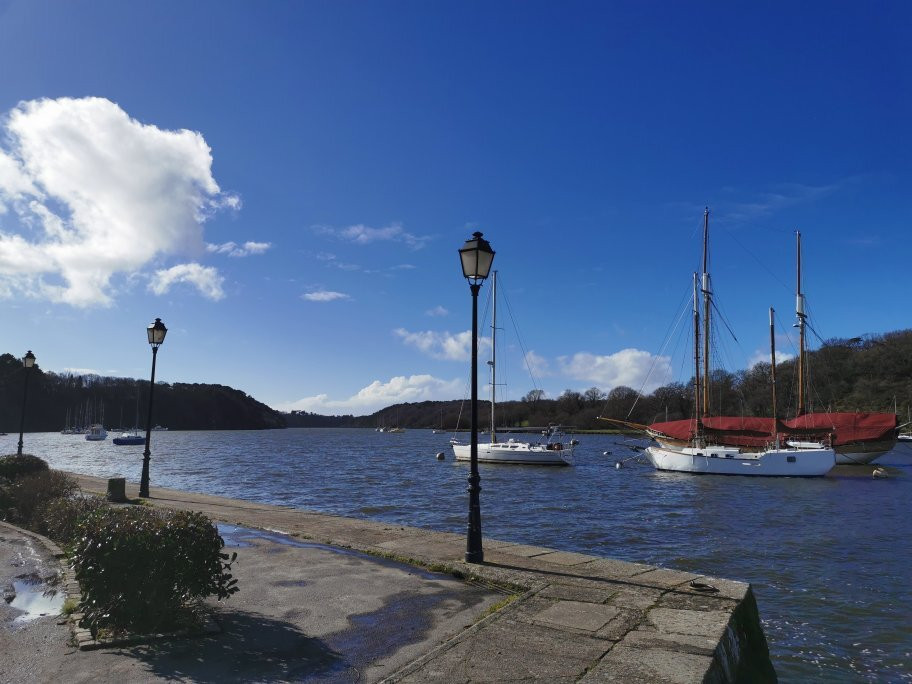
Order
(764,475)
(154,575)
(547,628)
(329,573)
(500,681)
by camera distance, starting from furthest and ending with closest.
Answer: (764,475), (329,573), (547,628), (154,575), (500,681)

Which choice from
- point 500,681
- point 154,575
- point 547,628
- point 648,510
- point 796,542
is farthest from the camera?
point 648,510

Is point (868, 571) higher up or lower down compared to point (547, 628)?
lower down

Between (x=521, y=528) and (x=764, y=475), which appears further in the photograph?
(x=764, y=475)

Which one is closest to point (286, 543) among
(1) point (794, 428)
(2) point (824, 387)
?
(1) point (794, 428)

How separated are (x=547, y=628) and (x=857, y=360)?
13819 cm

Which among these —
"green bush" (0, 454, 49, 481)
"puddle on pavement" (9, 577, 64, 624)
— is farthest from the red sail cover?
"puddle on pavement" (9, 577, 64, 624)

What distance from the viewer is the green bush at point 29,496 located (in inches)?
530

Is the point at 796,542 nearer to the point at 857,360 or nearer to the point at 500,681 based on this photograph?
the point at 500,681

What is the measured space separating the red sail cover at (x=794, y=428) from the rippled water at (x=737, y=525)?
23.1ft

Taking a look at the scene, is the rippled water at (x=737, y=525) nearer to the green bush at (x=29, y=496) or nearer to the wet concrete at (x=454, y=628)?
the wet concrete at (x=454, y=628)

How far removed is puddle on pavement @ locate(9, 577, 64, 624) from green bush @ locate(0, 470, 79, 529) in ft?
17.8

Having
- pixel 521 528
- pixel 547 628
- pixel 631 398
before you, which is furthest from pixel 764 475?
pixel 631 398

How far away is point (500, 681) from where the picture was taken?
191 inches

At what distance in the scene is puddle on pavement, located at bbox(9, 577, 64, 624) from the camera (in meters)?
6.74
